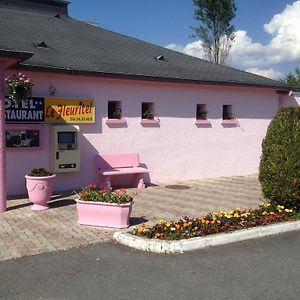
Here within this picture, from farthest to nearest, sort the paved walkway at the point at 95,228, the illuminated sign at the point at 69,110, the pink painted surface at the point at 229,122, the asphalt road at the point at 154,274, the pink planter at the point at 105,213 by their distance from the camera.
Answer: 1. the pink painted surface at the point at 229,122
2. the illuminated sign at the point at 69,110
3. the pink planter at the point at 105,213
4. the paved walkway at the point at 95,228
5. the asphalt road at the point at 154,274

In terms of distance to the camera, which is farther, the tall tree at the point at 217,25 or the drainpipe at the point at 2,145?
the tall tree at the point at 217,25

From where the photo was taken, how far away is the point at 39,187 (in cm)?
907

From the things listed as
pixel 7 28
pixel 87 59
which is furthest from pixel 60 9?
pixel 87 59

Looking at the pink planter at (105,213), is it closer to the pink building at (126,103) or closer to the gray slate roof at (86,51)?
the pink building at (126,103)

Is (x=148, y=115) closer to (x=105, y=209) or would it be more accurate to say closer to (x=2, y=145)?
(x=2, y=145)

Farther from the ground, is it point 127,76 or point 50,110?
point 127,76

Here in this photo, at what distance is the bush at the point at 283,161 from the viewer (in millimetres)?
8414

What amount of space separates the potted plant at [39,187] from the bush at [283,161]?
14.2 ft

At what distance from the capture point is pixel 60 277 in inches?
209

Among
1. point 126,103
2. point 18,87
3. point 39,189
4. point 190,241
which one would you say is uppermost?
point 18,87

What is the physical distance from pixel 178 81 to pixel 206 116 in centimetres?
191

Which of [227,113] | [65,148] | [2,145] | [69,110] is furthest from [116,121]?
[227,113]

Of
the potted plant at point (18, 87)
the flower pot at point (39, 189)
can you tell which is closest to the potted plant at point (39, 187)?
the flower pot at point (39, 189)

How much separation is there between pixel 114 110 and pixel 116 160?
4.77 feet
